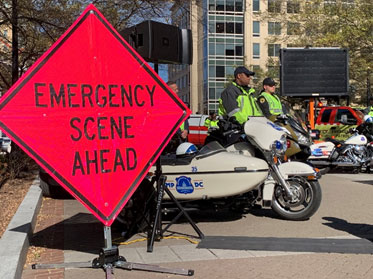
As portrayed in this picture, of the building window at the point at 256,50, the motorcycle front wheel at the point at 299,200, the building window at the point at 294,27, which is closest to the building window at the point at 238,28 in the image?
the building window at the point at 256,50

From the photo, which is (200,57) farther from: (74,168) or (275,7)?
(74,168)

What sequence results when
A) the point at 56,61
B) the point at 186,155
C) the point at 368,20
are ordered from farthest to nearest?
1. the point at 368,20
2. the point at 186,155
3. the point at 56,61

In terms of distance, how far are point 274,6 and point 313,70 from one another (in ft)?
26.6

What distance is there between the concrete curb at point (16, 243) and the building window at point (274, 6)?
63.4 ft

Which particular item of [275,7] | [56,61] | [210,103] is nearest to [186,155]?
[56,61]

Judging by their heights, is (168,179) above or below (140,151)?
below

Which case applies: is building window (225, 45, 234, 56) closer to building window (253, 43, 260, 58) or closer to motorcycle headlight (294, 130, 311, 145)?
building window (253, 43, 260, 58)

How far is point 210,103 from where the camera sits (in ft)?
203

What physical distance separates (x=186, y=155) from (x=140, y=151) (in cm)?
153

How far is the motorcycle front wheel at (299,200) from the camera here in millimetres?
6180

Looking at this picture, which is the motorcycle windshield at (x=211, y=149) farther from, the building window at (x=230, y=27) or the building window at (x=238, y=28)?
the building window at (x=238, y=28)

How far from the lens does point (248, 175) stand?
5711 millimetres

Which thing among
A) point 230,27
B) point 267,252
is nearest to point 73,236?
point 267,252

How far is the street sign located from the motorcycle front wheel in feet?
7.86
